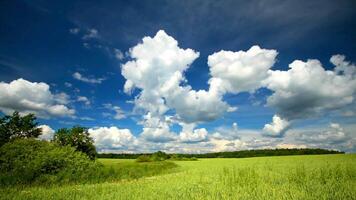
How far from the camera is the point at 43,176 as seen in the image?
58.6 feet

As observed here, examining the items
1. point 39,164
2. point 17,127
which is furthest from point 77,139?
point 39,164

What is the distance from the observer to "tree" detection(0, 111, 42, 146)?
99.3 feet

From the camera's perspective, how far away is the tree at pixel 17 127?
30252mm

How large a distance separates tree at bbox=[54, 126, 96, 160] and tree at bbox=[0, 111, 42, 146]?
284 centimetres

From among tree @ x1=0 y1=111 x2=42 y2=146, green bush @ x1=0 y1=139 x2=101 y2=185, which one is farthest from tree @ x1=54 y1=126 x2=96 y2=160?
green bush @ x1=0 y1=139 x2=101 y2=185

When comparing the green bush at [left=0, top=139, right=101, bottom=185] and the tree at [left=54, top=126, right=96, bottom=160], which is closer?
the green bush at [left=0, top=139, right=101, bottom=185]

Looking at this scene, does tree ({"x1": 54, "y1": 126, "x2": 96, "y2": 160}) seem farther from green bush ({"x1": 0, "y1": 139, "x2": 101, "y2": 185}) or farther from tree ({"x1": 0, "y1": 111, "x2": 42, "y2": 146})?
green bush ({"x1": 0, "y1": 139, "x2": 101, "y2": 185})

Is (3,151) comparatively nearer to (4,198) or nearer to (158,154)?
(4,198)

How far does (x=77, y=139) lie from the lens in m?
35.9

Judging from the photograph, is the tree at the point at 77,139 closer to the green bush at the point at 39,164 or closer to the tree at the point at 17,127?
the tree at the point at 17,127

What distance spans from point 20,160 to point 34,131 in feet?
55.2

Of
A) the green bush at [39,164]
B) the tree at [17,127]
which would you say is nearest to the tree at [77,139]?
the tree at [17,127]

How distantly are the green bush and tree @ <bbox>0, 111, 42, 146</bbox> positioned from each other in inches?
514

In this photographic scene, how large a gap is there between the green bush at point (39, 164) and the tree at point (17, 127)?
13.1 metres
